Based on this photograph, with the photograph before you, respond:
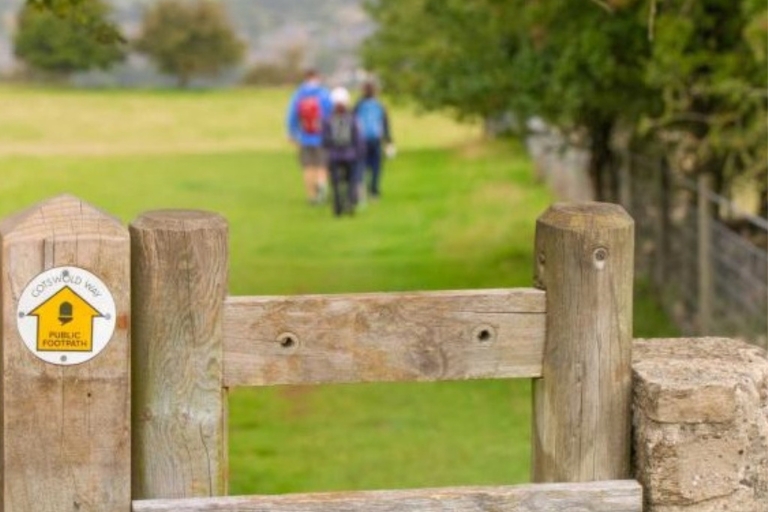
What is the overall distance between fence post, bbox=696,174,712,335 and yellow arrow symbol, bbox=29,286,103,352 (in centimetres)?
1025

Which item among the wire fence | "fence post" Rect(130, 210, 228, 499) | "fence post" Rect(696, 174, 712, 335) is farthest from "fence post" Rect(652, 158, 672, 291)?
"fence post" Rect(130, 210, 228, 499)

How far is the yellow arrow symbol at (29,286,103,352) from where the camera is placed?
459 cm

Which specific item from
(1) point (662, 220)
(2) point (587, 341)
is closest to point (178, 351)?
(2) point (587, 341)

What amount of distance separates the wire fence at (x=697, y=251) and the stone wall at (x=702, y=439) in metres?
7.29

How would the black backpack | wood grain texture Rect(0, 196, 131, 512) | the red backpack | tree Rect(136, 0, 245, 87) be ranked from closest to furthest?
wood grain texture Rect(0, 196, 131, 512), the black backpack, the red backpack, tree Rect(136, 0, 245, 87)

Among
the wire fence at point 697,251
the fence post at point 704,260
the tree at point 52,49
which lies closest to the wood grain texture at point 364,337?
the wire fence at point 697,251

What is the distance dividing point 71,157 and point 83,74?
1607 inches

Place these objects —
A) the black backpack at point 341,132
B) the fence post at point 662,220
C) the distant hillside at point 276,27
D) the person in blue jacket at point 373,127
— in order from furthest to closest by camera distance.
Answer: the distant hillside at point 276,27 < the person in blue jacket at point 373,127 < the black backpack at point 341,132 < the fence post at point 662,220

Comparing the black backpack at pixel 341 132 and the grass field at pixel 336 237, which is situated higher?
the black backpack at pixel 341 132

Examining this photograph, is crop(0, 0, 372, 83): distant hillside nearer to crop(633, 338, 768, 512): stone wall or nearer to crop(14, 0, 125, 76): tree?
crop(14, 0, 125, 76): tree

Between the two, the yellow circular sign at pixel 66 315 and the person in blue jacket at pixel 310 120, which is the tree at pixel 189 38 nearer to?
the person in blue jacket at pixel 310 120

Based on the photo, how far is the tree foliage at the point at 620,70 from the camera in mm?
13883

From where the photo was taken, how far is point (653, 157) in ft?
57.8

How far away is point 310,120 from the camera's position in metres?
26.2
